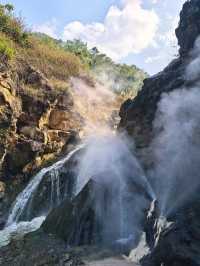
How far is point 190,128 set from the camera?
49.0 ft

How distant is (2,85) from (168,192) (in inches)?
602

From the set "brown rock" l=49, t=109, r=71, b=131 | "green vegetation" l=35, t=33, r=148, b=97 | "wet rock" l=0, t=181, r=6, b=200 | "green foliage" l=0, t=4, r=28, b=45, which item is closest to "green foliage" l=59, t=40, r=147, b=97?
"green vegetation" l=35, t=33, r=148, b=97

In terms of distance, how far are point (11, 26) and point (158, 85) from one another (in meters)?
23.6

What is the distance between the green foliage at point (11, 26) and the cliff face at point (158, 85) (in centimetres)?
2049

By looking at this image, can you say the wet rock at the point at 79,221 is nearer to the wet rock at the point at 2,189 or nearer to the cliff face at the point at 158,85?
the cliff face at the point at 158,85

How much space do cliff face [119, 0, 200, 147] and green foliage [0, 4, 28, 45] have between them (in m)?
20.5

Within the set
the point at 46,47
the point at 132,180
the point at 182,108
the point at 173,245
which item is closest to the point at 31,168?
the point at 132,180

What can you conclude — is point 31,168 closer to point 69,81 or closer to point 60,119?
point 60,119

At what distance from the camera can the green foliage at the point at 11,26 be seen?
37906 mm

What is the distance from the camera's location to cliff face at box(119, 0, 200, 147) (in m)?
17.7

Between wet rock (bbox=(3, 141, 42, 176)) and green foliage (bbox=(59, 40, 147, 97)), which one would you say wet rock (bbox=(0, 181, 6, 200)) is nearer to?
wet rock (bbox=(3, 141, 42, 176))

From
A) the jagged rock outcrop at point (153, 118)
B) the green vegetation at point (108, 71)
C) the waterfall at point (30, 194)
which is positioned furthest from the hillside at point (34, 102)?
the green vegetation at point (108, 71)

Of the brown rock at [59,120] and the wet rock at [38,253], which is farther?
the brown rock at [59,120]

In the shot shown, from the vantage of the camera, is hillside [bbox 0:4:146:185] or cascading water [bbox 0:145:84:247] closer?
cascading water [bbox 0:145:84:247]
